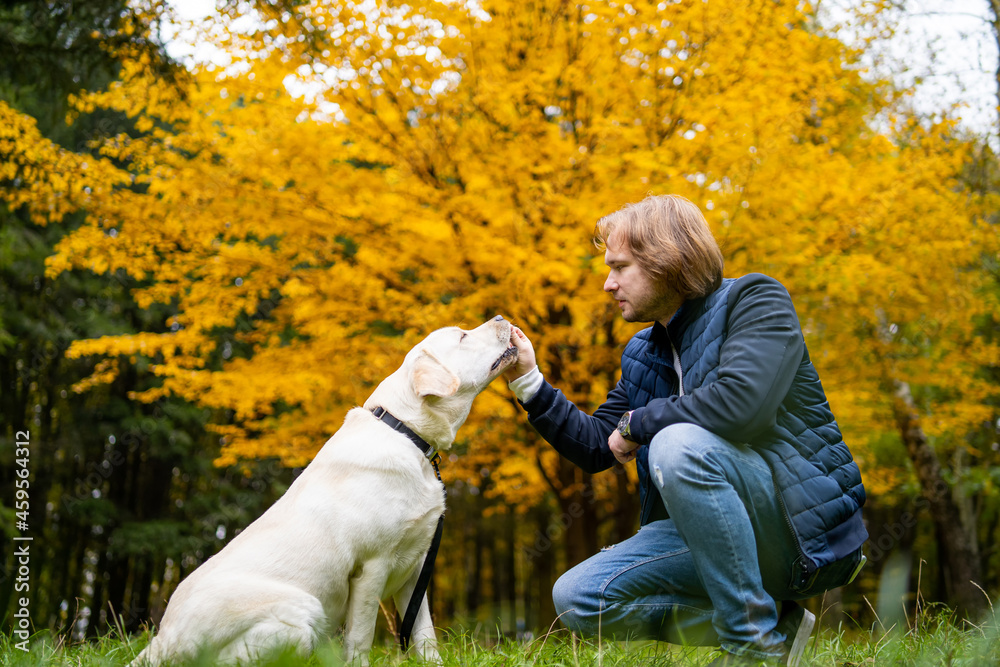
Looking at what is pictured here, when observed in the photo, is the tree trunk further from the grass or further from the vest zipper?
the vest zipper

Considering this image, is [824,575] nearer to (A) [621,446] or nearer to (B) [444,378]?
(A) [621,446]

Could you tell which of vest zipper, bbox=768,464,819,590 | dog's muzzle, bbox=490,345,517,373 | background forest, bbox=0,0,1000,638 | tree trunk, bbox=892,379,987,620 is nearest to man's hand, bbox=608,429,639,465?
vest zipper, bbox=768,464,819,590

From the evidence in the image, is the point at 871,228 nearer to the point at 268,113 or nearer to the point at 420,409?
the point at 420,409

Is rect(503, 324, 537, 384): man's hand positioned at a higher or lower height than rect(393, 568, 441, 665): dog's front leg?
higher

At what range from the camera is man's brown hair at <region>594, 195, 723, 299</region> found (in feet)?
8.46

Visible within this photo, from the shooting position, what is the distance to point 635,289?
8.78 feet

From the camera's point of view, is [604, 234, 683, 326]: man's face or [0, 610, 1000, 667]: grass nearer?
[0, 610, 1000, 667]: grass

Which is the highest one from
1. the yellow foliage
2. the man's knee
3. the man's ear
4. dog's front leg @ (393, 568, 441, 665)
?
the yellow foliage

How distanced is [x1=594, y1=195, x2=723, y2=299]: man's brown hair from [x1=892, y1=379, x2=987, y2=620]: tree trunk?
7030 mm

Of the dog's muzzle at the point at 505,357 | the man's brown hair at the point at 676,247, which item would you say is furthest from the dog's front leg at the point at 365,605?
the man's brown hair at the point at 676,247

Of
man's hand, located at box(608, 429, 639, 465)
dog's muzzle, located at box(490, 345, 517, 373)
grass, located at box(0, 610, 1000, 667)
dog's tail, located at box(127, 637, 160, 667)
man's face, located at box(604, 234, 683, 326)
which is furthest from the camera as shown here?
dog's muzzle, located at box(490, 345, 517, 373)

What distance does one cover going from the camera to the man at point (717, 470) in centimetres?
216

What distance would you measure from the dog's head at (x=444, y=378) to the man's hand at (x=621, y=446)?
2.12 ft

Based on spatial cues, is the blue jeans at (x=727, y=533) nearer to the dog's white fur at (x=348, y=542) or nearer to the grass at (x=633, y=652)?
the grass at (x=633, y=652)
